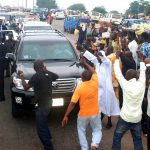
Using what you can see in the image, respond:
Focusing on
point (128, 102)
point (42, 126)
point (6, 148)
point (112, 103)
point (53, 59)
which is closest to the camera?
point (128, 102)

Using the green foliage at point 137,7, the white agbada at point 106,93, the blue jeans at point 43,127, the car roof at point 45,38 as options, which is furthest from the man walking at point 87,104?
the green foliage at point 137,7

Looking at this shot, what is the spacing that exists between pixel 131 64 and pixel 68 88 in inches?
57.1

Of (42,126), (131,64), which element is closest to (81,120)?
(42,126)

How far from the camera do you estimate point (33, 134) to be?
7.66 meters

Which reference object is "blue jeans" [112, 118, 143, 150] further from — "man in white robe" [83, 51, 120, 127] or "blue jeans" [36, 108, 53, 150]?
"man in white robe" [83, 51, 120, 127]

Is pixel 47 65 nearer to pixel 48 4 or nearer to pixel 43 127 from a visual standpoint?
pixel 43 127

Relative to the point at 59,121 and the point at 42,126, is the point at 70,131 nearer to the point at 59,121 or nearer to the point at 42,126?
the point at 59,121

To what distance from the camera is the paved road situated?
704cm

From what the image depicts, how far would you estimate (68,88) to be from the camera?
26.3ft

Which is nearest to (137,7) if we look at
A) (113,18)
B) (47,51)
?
(113,18)

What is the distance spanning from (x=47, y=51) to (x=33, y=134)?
2.51 m

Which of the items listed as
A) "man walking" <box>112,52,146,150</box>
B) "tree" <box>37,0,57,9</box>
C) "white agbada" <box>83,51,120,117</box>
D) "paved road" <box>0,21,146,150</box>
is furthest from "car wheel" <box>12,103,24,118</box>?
"tree" <box>37,0,57,9</box>

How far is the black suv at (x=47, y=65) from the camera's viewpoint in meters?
7.94

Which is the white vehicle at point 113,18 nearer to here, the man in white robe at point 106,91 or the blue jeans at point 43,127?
the man in white robe at point 106,91
